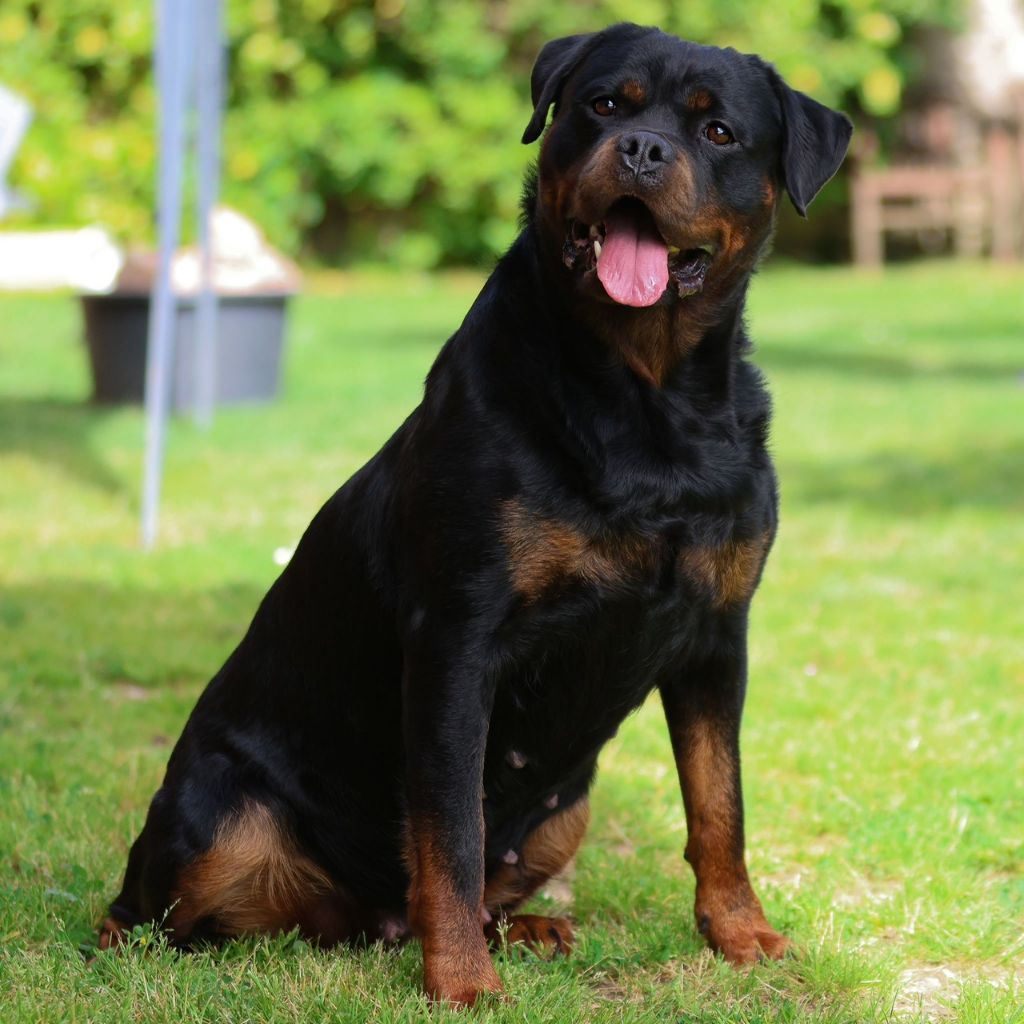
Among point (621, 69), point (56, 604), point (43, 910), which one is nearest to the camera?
point (621, 69)

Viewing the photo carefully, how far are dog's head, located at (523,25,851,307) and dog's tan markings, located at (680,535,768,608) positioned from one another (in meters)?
0.49

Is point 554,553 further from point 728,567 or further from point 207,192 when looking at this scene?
point 207,192

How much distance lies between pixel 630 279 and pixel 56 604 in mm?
3761

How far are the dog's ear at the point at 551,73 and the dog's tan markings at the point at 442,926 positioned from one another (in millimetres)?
1446

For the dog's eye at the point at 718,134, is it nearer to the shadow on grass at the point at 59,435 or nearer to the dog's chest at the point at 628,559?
the dog's chest at the point at 628,559

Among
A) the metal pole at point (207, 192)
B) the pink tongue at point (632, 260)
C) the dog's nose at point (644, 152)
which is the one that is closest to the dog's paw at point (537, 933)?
the pink tongue at point (632, 260)

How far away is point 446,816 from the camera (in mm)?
2855

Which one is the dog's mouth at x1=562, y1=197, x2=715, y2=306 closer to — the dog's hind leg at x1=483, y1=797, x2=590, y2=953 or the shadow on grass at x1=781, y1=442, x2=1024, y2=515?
the dog's hind leg at x1=483, y1=797, x2=590, y2=953

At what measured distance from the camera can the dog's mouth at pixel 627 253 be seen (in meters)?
2.95

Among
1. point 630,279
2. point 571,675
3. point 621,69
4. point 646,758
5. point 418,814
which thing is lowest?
point 646,758

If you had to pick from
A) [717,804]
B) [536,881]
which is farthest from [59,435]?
[717,804]

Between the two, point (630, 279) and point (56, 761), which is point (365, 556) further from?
point (56, 761)

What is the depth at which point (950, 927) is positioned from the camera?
3402mm

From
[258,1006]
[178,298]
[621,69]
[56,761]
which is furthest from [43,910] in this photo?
[178,298]
